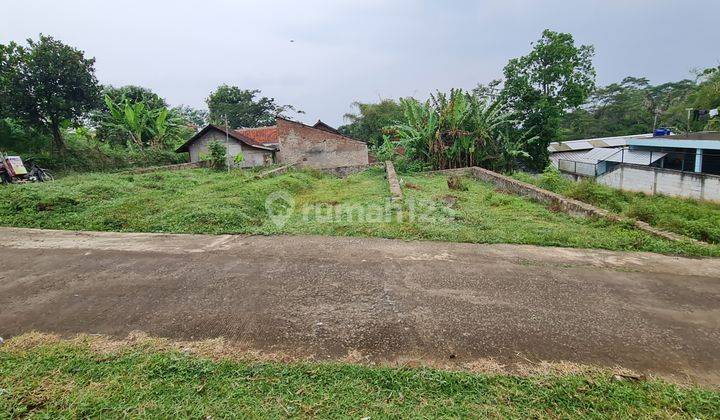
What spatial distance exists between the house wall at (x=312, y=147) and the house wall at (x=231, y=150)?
4.69 ft

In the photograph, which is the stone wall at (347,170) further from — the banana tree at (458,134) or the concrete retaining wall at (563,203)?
the concrete retaining wall at (563,203)

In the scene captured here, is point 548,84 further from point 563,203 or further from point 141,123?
point 141,123

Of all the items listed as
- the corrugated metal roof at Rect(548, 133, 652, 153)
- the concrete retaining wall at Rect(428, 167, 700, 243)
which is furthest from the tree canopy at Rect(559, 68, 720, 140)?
the concrete retaining wall at Rect(428, 167, 700, 243)

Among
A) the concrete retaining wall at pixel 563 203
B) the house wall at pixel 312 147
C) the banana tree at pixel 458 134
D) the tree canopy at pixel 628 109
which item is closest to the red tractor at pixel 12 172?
the house wall at pixel 312 147

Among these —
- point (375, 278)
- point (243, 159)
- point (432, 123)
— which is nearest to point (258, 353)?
point (375, 278)

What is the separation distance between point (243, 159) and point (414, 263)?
17.0 m

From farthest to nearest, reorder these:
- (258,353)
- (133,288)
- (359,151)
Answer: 1. (359,151)
2. (133,288)
3. (258,353)

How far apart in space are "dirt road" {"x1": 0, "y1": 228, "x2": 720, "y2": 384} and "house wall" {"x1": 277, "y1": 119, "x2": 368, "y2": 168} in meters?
16.2

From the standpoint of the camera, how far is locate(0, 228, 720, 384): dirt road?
2.94 metres

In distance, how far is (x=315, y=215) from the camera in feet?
25.5

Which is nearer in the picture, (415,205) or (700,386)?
(700,386)

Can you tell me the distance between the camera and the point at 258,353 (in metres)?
2.84

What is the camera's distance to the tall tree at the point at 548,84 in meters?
19.1

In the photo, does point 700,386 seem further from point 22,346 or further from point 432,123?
point 432,123
